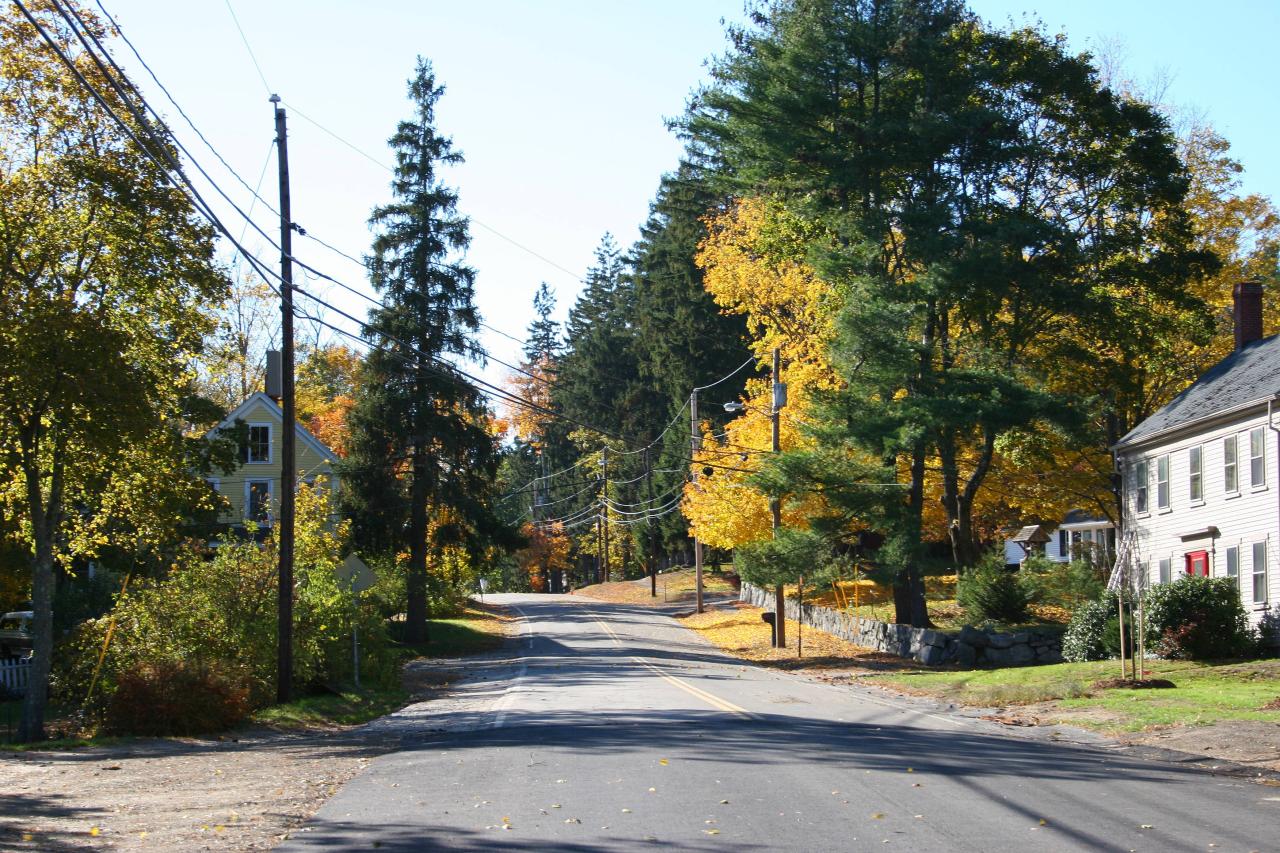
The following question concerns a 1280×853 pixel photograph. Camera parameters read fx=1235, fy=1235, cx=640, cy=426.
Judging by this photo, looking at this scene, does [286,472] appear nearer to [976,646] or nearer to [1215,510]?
[976,646]

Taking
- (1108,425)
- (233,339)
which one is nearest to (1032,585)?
(1108,425)

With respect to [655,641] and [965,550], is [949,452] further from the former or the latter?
[655,641]

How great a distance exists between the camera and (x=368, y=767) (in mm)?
13258

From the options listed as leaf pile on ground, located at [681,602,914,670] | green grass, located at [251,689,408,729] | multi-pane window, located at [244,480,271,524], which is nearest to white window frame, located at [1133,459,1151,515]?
leaf pile on ground, located at [681,602,914,670]

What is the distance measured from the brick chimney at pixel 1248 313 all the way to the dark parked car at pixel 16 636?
3333 cm

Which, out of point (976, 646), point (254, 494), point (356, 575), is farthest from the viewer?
point (254, 494)

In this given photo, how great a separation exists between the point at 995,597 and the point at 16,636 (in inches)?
1019

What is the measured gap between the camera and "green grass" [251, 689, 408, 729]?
64.7ft

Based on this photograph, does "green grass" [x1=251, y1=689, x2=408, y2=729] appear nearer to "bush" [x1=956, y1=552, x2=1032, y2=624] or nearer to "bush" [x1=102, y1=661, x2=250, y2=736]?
"bush" [x1=102, y1=661, x2=250, y2=736]

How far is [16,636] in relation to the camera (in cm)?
3253

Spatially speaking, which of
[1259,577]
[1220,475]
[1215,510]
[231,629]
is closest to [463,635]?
[231,629]

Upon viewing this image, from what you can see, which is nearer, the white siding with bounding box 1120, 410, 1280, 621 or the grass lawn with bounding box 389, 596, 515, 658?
the white siding with bounding box 1120, 410, 1280, 621

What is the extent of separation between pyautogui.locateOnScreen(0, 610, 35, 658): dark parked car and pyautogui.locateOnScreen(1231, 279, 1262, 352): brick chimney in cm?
3333

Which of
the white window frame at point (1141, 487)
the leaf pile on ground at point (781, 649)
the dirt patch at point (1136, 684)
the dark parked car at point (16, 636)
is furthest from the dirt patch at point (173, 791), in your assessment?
the white window frame at point (1141, 487)
